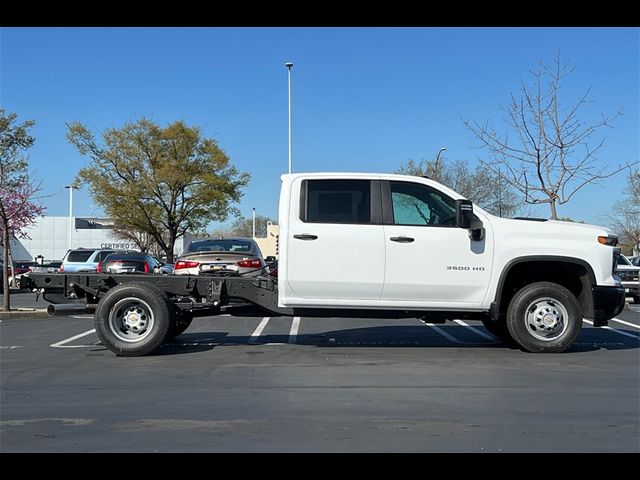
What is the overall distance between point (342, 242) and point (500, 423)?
3.42 m

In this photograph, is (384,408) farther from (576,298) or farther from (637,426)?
(576,298)

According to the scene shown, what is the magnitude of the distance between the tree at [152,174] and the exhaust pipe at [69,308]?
941 inches

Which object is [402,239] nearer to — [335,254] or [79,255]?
[335,254]

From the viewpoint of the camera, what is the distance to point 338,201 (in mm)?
8758

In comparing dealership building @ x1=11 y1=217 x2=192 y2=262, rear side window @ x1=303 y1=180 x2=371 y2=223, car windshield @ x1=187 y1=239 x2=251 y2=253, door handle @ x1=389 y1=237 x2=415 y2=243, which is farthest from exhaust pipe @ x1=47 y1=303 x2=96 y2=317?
dealership building @ x1=11 y1=217 x2=192 y2=262

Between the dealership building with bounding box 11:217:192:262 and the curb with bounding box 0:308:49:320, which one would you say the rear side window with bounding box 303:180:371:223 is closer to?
the curb with bounding box 0:308:49:320

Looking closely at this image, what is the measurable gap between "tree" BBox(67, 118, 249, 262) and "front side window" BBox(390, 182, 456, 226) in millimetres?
25386

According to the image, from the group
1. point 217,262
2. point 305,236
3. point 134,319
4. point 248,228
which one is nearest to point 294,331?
point 217,262

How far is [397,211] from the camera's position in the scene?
8.67 m

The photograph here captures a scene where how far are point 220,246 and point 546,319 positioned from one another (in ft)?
18.3

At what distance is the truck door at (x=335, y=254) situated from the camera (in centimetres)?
849

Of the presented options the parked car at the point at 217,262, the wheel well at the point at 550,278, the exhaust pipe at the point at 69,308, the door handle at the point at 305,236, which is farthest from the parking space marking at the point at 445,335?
the exhaust pipe at the point at 69,308
